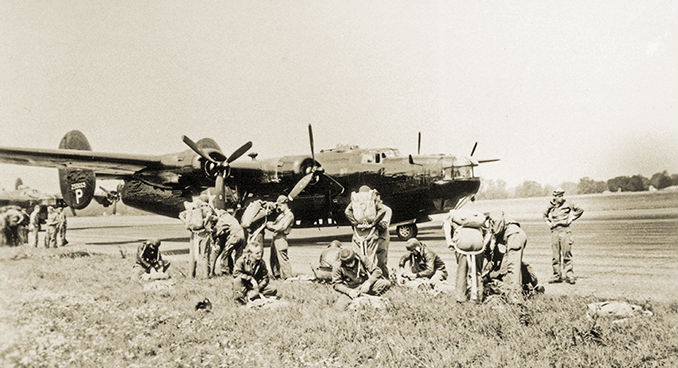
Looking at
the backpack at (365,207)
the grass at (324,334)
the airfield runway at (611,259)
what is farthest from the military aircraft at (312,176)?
the grass at (324,334)

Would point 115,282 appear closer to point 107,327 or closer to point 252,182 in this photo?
point 107,327

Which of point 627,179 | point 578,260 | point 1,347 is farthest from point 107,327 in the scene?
point 627,179

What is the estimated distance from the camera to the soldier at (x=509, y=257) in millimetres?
8258

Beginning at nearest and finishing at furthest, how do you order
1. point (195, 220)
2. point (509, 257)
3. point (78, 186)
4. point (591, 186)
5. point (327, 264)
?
1. point (509, 257)
2. point (327, 264)
3. point (195, 220)
4. point (78, 186)
5. point (591, 186)

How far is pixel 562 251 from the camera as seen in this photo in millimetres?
10898

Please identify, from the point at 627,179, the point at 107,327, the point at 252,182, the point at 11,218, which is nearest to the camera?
the point at 107,327

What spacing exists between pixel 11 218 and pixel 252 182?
475 inches

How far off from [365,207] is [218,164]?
365 inches

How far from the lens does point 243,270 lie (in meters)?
9.08

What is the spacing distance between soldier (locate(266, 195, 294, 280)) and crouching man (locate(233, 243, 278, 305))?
109 inches

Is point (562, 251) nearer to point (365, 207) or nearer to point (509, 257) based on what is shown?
point (509, 257)

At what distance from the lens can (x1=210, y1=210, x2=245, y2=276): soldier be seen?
1230cm

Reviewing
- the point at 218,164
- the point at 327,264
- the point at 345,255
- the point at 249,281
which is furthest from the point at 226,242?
the point at 218,164

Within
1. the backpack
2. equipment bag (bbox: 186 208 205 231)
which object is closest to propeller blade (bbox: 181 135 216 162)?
equipment bag (bbox: 186 208 205 231)
